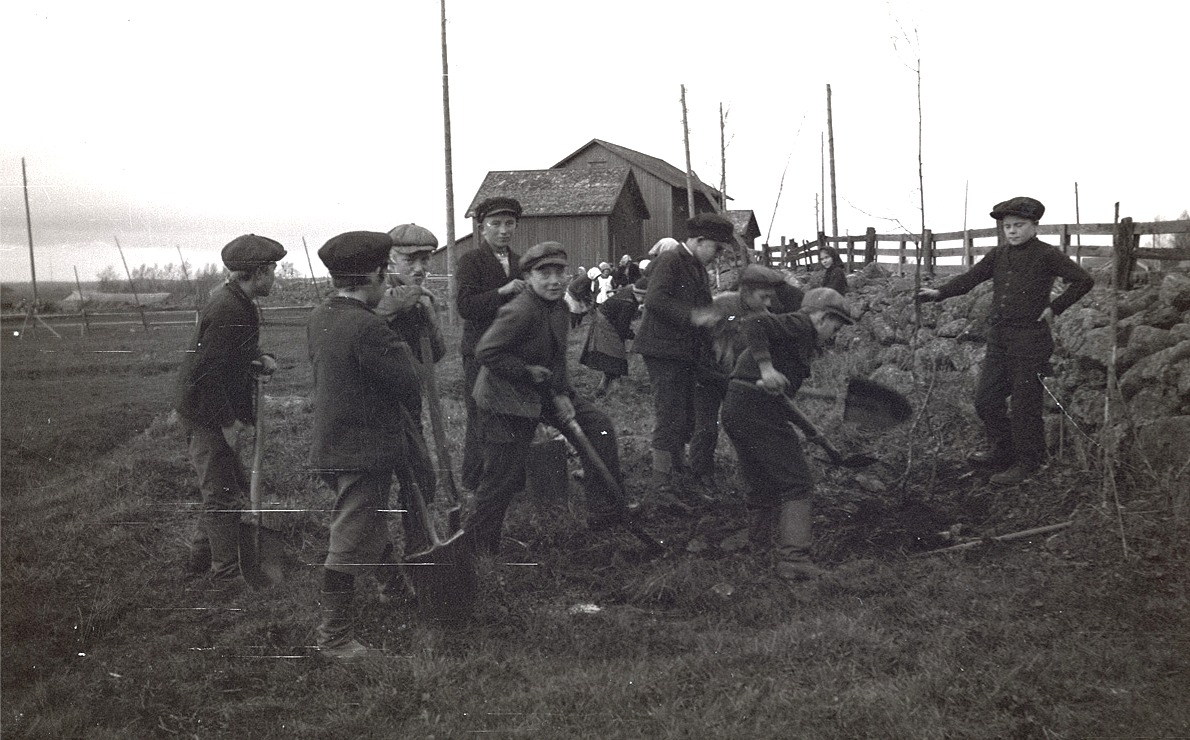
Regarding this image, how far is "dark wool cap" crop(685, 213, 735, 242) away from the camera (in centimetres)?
555

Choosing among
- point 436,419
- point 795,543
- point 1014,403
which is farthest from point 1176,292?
point 436,419

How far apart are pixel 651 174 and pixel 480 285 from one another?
185 inches

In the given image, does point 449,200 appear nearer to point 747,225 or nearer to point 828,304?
point 828,304

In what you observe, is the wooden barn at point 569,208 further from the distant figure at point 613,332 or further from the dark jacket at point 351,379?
the dark jacket at point 351,379

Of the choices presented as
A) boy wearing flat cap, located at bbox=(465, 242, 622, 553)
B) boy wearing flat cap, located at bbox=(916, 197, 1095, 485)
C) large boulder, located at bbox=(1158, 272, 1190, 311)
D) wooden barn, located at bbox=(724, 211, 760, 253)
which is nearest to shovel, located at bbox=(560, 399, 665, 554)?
boy wearing flat cap, located at bbox=(465, 242, 622, 553)

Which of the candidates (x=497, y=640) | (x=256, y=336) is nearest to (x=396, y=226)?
(x=256, y=336)

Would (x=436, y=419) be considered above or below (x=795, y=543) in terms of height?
above

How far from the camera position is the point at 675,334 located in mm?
5738

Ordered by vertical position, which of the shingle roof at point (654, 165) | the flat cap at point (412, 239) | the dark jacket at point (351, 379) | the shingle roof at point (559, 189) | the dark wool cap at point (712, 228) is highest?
the shingle roof at point (654, 165)

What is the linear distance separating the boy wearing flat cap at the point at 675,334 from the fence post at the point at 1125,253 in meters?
2.37

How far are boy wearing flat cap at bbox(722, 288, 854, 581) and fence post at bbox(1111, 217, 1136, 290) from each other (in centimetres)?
185

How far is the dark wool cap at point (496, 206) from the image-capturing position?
516 centimetres

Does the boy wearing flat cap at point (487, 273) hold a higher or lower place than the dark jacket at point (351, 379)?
higher

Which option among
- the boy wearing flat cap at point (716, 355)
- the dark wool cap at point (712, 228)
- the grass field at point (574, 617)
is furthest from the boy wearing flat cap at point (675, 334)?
the grass field at point (574, 617)
